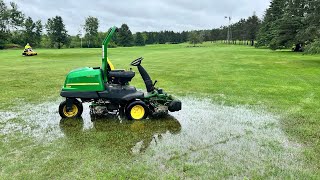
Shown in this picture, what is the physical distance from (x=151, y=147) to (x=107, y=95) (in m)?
2.28

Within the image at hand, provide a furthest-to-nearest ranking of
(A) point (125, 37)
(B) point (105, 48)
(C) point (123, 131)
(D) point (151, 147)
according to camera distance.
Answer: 1. (A) point (125, 37)
2. (B) point (105, 48)
3. (C) point (123, 131)
4. (D) point (151, 147)

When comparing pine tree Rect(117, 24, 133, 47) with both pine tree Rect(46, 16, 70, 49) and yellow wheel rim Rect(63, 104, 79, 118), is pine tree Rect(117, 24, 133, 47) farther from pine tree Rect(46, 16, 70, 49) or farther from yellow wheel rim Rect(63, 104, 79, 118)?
→ yellow wheel rim Rect(63, 104, 79, 118)

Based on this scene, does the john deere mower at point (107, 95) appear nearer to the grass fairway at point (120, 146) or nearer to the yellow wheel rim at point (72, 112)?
the yellow wheel rim at point (72, 112)

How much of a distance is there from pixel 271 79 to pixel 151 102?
31.7 ft

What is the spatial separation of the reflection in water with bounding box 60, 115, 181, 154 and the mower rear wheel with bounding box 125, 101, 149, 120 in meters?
0.17

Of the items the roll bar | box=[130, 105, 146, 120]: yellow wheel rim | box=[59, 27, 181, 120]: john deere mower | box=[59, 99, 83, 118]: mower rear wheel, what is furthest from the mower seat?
box=[59, 99, 83, 118]: mower rear wheel

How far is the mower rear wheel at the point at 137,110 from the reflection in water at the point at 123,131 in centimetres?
17

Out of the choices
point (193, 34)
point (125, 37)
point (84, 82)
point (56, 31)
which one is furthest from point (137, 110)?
point (193, 34)

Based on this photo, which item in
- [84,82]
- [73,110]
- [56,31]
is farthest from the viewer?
[56,31]

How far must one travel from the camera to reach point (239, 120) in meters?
8.26

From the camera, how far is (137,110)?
7996 mm

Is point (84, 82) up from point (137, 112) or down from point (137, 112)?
up

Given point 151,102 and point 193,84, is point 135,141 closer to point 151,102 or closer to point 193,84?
point 151,102

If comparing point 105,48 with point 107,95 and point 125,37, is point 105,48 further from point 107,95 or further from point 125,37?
point 125,37
